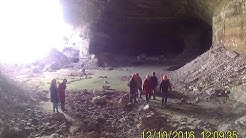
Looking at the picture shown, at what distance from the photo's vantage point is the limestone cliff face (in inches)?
585

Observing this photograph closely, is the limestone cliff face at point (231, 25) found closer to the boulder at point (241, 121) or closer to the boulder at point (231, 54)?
the boulder at point (231, 54)

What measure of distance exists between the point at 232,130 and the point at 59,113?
18.6 feet

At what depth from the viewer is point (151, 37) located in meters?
29.9

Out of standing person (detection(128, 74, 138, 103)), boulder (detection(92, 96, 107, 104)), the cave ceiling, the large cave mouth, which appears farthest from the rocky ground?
the large cave mouth

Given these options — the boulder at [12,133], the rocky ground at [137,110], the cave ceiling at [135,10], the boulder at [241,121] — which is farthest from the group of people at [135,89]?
the cave ceiling at [135,10]

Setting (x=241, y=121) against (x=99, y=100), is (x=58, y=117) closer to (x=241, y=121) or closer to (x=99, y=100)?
(x=99, y=100)

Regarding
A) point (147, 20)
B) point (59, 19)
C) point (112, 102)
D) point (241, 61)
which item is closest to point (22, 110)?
point (112, 102)

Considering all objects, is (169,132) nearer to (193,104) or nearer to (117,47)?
(193,104)

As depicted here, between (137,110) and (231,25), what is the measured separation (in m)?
7.73

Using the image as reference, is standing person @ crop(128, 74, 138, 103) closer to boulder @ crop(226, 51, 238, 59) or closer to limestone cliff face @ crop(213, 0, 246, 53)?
boulder @ crop(226, 51, 238, 59)

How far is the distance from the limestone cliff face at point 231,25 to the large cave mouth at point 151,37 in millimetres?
7624

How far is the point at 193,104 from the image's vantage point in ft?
40.1

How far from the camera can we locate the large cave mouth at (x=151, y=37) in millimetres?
26938

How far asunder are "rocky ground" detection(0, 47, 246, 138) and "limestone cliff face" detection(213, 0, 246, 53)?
62 cm
